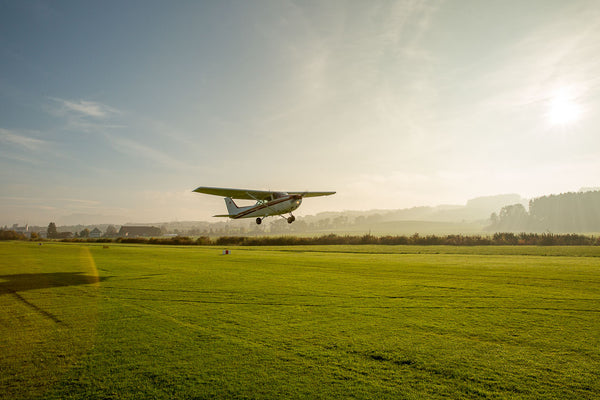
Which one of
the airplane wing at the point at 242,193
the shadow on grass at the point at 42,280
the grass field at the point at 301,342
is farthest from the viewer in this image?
the airplane wing at the point at 242,193

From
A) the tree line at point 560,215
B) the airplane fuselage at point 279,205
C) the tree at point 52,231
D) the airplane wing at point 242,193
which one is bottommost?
the tree at point 52,231

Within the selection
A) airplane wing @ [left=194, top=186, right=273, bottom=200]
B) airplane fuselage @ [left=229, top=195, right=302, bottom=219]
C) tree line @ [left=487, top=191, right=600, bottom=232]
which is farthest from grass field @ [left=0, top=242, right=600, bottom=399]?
tree line @ [left=487, top=191, right=600, bottom=232]

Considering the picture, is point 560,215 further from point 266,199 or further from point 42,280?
point 42,280

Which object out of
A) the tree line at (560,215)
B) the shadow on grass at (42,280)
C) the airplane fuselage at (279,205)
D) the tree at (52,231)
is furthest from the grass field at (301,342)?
the tree line at (560,215)

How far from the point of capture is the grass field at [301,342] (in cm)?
330

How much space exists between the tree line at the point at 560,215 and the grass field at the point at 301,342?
215570mm

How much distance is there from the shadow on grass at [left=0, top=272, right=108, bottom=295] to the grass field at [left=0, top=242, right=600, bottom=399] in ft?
1.03

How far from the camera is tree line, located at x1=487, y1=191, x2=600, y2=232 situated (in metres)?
173

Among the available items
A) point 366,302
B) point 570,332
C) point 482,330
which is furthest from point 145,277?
point 570,332

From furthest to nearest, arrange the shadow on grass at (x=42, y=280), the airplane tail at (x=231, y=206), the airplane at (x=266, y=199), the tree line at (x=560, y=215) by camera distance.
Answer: the tree line at (x=560, y=215), the airplane tail at (x=231, y=206), the airplane at (x=266, y=199), the shadow on grass at (x=42, y=280)

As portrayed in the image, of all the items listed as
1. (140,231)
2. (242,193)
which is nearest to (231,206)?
(242,193)

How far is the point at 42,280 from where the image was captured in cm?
973

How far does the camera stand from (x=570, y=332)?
480cm

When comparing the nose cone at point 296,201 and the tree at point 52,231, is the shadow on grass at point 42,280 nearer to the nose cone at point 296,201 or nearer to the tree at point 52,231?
the nose cone at point 296,201
